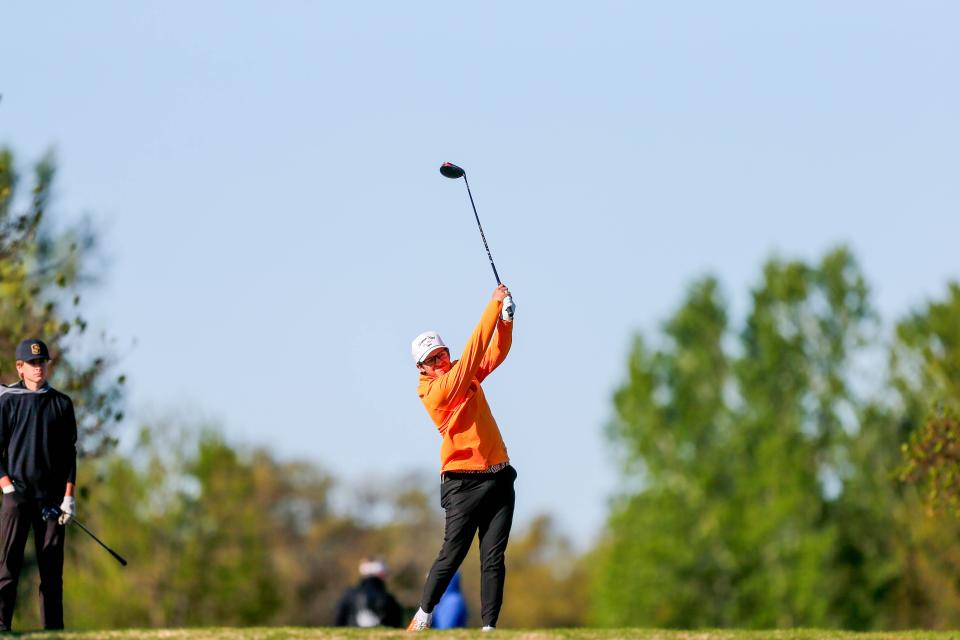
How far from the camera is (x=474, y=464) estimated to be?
45.9 feet

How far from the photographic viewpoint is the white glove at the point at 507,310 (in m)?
14.1

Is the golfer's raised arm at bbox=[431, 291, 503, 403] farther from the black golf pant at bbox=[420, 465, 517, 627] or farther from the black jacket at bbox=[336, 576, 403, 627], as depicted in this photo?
the black jacket at bbox=[336, 576, 403, 627]

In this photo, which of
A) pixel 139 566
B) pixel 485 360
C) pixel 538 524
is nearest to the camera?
pixel 485 360

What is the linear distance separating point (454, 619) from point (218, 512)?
52.5 meters

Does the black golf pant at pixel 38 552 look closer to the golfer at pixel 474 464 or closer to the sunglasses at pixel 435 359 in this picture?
the golfer at pixel 474 464

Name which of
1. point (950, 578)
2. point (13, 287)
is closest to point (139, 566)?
point (950, 578)

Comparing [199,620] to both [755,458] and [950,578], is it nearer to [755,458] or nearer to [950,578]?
[755,458]

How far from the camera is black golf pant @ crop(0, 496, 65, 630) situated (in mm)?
14438

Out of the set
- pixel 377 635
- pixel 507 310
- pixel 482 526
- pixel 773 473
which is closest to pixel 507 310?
pixel 507 310

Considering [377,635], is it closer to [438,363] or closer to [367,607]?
[438,363]

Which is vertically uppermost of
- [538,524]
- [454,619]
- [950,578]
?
[538,524]

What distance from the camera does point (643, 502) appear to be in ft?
243

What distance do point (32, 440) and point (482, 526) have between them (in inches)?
153

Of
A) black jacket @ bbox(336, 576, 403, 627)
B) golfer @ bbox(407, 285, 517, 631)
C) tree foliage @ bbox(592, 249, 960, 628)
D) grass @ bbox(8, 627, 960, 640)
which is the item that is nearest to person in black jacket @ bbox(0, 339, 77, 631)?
grass @ bbox(8, 627, 960, 640)
